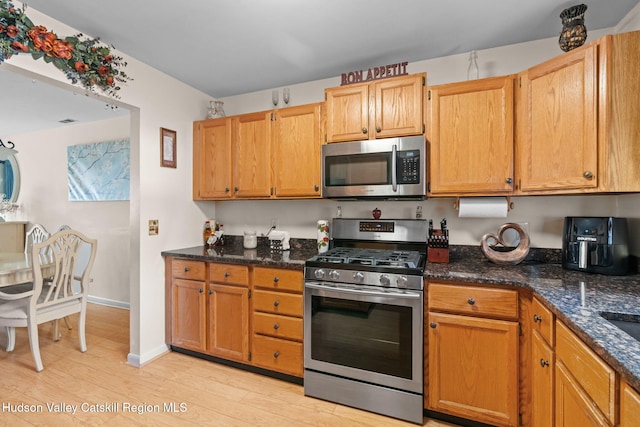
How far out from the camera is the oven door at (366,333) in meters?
1.73

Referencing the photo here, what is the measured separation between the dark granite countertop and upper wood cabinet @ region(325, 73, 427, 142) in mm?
984

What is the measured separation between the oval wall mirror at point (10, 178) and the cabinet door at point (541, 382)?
21.6ft

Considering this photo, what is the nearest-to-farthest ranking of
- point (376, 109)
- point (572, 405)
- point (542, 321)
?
point (572, 405) < point (542, 321) < point (376, 109)

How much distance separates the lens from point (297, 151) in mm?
2393

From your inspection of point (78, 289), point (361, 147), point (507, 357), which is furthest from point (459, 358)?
point (78, 289)

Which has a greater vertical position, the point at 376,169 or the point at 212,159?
the point at 212,159

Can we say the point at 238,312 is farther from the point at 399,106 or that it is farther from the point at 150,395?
the point at 399,106

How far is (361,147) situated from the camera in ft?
6.85

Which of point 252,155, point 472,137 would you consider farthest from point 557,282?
point 252,155

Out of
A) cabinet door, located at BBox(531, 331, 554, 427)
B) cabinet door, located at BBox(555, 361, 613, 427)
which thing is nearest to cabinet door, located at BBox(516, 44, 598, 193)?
cabinet door, located at BBox(531, 331, 554, 427)

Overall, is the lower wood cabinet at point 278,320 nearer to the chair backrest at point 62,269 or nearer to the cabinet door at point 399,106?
the cabinet door at point 399,106

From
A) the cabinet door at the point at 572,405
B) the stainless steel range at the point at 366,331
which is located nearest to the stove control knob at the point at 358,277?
the stainless steel range at the point at 366,331

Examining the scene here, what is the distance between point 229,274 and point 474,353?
1750mm

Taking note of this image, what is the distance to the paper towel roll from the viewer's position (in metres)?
1.96
